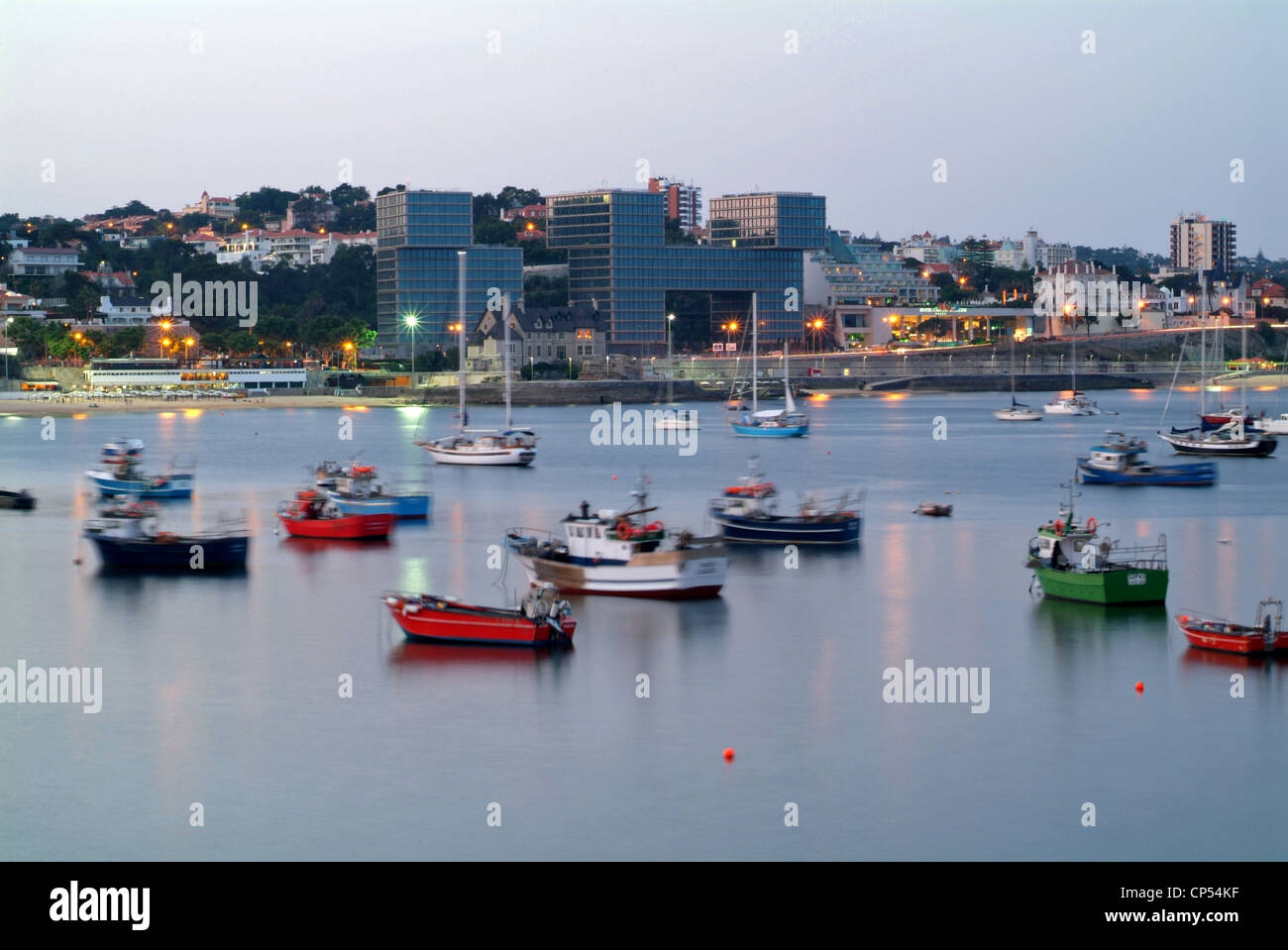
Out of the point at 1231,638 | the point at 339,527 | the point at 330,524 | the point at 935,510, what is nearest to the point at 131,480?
the point at 330,524

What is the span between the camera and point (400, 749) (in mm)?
17203

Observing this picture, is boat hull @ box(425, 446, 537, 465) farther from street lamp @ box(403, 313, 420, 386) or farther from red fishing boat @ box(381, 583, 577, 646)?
street lamp @ box(403, 313, 420, 386)

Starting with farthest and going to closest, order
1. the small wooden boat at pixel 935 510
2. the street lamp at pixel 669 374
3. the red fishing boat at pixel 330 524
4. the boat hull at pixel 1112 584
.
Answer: the street lamp at pixel 669 374 < the small wooden boat at pixel 935 510 < the red fishing boat at pixel 330 524 < the boat hull at pixel 1112 584

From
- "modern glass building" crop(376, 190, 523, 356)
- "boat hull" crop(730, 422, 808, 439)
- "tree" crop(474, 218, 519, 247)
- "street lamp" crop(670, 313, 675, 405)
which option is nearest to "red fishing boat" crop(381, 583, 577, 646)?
"boat hull" crop(730, 422, 808, 439)

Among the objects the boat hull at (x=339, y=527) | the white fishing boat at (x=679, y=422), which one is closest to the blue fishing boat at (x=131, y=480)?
the boat hull at (x=339, y=527)

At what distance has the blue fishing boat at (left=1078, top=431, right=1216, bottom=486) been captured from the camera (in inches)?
1763

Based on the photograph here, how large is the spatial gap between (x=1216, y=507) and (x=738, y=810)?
92.1 ft

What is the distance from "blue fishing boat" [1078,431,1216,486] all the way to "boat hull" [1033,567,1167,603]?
70.1 ft

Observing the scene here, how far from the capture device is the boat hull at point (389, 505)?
33597 mm

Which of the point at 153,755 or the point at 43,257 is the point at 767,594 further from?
the point at 43,257

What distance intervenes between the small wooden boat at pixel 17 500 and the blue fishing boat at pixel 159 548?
36.6 feet

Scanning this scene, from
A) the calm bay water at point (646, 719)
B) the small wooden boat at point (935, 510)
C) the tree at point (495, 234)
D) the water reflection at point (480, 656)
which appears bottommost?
the calm bay water at point (646, 719)

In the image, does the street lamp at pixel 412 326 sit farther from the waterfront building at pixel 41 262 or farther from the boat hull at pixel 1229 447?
the boat hull at pixel 1229 447
